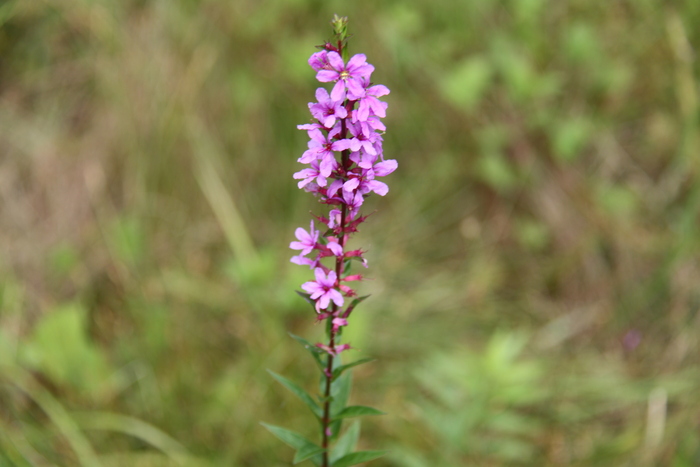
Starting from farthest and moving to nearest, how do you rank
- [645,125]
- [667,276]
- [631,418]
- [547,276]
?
[645,125] → [547,276] → [667,276] → [631,418]

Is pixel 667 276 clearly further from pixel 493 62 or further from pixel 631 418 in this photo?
pixel 493 62

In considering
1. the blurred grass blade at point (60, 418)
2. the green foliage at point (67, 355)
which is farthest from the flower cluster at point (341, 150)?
the green foliage at point (67, 355)

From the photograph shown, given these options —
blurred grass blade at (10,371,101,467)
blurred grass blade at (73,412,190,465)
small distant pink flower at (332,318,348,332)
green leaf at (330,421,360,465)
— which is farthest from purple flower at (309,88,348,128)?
blurred grass blade at (10,371,101,467)

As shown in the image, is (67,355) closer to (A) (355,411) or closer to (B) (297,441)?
(B) (297,441)

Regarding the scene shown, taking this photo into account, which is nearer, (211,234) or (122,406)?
(122,406)

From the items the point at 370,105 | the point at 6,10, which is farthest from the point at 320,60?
the point at 6,10

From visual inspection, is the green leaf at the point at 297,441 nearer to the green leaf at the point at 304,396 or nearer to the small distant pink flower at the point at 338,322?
the green leaf at the point at 304,396

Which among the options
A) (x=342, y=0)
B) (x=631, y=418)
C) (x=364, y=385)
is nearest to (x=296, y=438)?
(x=364, y=385)
